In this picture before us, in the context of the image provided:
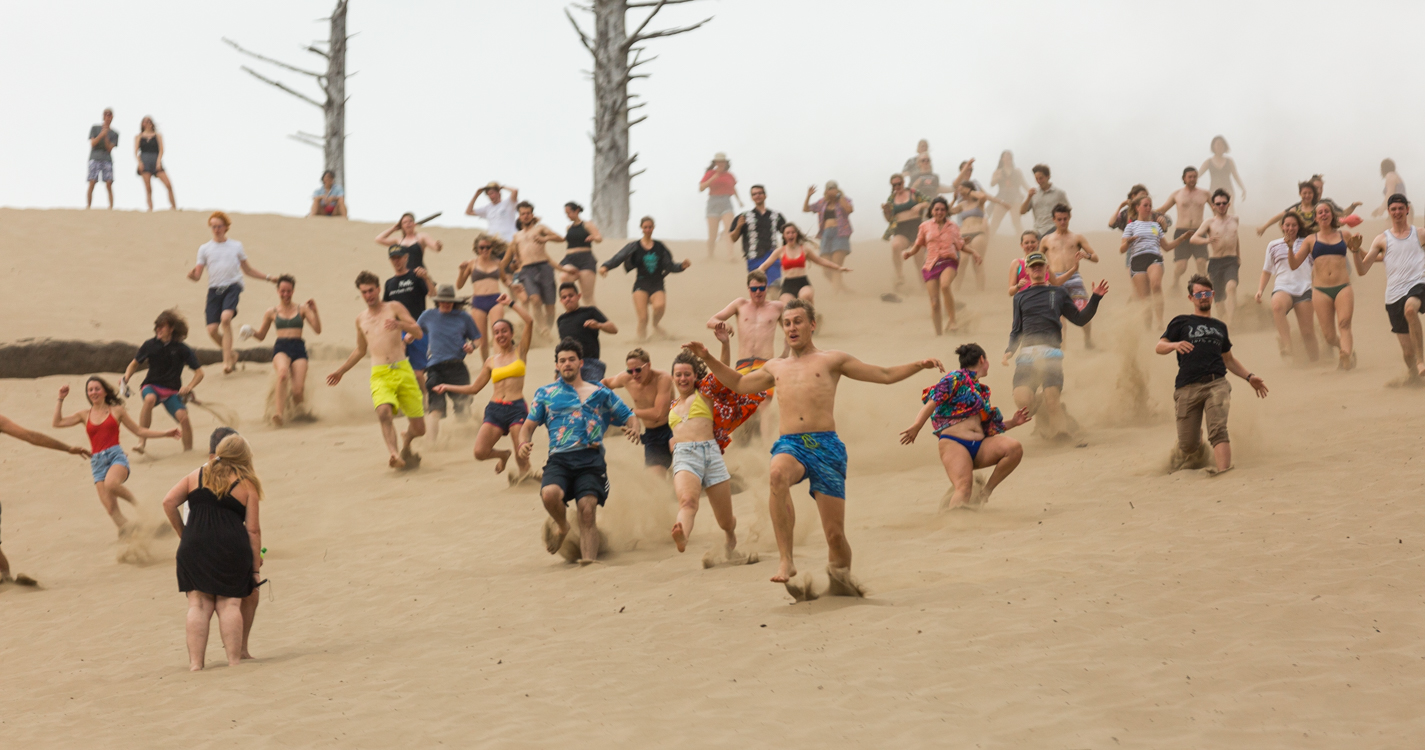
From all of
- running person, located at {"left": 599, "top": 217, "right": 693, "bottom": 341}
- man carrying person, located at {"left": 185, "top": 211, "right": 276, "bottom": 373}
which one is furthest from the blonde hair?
man carrying person, located at {"left": 185, "top": 211, "right": 276, "bottom": 373}

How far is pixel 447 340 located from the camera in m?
12.3

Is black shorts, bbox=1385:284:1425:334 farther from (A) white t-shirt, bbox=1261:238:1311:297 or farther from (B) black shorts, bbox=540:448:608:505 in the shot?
(B) black shorts, bbox=540:448:608:505

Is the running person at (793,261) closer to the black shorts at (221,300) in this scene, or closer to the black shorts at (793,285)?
the black shorts at (793,285)

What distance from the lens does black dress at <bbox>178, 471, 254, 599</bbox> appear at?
6410 mm

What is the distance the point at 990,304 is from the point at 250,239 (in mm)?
13585

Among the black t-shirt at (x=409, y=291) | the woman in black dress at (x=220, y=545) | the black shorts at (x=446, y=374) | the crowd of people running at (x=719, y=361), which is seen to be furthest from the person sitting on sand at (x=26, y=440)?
the black t-shirt at (x=409, y=291)

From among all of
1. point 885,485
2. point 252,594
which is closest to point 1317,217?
point 885,485

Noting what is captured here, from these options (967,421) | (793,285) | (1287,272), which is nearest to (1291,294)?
(1287,272)

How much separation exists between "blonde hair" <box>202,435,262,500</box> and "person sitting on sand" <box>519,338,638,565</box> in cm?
226

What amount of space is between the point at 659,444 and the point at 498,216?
10687 millimetres

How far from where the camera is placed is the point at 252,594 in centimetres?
668

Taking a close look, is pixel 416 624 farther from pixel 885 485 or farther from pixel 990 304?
pixel 990 304

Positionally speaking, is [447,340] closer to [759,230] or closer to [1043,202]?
[759,230]

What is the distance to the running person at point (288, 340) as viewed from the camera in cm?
1334
